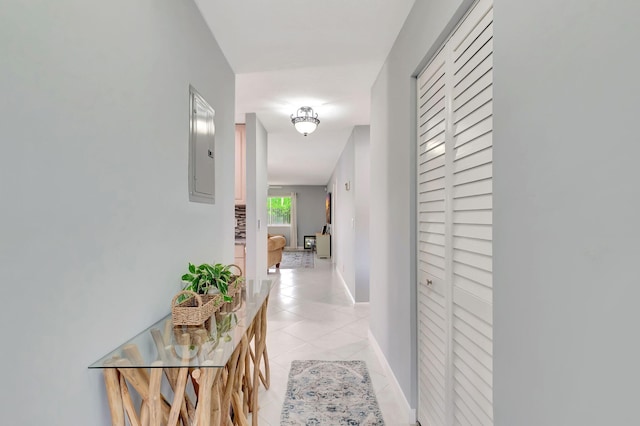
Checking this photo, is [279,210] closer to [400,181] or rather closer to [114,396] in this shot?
[400,181]

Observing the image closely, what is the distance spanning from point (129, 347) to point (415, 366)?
145 centimetres

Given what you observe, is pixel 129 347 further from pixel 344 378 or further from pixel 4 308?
pixel 344 378

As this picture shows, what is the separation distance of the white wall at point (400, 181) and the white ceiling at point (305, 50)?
16 centimetres

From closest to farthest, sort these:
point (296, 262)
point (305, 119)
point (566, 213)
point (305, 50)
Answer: point (566, 213) < point (305, 50) < point (305, 119) < point (296, 262)

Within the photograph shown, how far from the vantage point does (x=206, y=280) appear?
1511 mm

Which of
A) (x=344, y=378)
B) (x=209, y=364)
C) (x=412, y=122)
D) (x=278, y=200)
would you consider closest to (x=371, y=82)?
(x=412, y=122)

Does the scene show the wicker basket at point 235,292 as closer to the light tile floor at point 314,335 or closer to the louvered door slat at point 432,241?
the light tile floor at point 314,335

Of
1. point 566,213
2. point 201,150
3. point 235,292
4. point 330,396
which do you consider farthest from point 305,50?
point 330,396

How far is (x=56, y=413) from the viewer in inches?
31.7

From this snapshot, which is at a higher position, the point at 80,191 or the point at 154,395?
the point at 80,191

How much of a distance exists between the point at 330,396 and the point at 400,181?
1430mm

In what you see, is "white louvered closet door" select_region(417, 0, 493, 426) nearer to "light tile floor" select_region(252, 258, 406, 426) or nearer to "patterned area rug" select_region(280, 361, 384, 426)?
"patterned area rug" select_region(280, 361, 384, 426)

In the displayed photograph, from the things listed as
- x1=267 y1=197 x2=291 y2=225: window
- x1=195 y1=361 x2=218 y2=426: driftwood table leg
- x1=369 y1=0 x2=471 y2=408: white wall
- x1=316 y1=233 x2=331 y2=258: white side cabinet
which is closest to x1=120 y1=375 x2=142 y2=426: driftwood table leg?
x1=195 y1=361 x2=218 y2=426: driftwood table leg

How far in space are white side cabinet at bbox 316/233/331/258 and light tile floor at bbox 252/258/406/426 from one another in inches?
142
